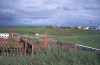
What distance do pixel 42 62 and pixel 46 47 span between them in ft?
21.0

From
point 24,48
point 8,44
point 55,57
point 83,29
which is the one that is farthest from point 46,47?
point 83,29

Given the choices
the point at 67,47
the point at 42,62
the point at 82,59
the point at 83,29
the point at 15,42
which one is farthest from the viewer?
the point at 83,29

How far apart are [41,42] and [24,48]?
251 centimetres

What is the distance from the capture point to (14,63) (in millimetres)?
7648

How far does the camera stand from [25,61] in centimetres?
767

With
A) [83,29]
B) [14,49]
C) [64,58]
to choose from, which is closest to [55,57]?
[64,58]

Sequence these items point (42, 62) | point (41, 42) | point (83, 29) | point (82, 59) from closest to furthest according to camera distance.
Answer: point (42, 62) → point (82, 59) → point (41, 42) → point (83, 29)

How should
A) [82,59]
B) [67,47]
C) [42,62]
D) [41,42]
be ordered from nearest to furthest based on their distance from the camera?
[42,62] → [82,59] → [67,47] → [41,42]

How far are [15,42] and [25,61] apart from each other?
6094mm

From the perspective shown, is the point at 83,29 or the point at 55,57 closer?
A: the point at 55,57

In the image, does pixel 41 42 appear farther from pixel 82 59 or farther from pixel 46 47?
pixel 82 59

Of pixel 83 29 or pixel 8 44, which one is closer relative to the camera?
pixel 8 44

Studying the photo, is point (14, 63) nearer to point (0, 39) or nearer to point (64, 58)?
point (64, 58)

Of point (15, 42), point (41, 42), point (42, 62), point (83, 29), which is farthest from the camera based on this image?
point (83, 29)
